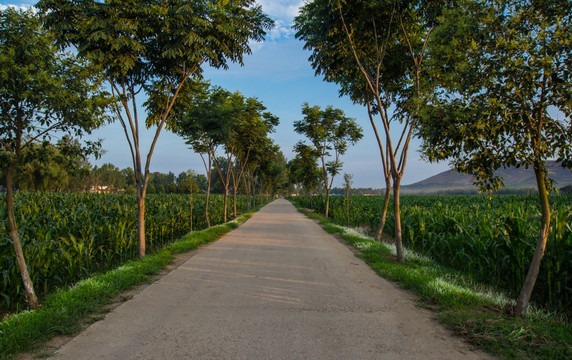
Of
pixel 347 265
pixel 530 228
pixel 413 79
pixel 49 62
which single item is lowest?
pixel 347 265

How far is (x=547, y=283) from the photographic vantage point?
531 centimetres

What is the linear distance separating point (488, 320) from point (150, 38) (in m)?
9.02

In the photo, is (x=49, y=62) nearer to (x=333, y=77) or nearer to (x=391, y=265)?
(x=391, y=265)

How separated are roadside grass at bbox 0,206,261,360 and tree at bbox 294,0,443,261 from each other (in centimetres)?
607

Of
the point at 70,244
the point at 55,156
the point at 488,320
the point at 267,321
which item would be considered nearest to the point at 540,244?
the point at 488,320

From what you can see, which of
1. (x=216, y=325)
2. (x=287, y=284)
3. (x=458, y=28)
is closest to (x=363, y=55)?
(x=458, y=28)

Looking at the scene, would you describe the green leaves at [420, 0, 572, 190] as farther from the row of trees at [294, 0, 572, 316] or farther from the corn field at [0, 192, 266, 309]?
the corn field at [0, 192, 266, 309]

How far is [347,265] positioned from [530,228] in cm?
363

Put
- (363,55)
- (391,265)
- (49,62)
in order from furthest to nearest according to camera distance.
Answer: (363,55), (391,265), (49,62)

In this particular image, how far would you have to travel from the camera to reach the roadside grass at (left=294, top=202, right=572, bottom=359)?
10.6ft

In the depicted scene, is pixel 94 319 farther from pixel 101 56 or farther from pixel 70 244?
pixel 101 56

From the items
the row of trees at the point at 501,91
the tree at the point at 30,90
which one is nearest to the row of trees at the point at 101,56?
the tree at the point at 30,90

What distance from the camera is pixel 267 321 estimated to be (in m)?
3.92

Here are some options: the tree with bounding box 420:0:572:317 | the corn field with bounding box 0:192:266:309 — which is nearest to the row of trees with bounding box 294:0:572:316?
the tree with bounding box 420:0:572:317
